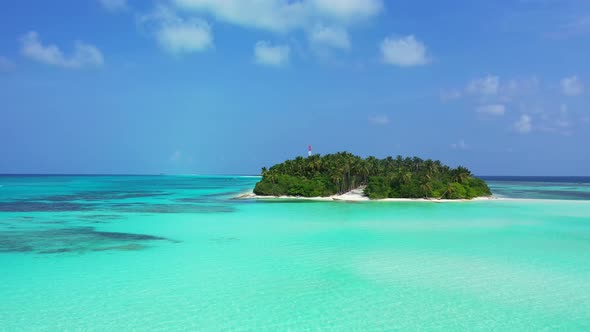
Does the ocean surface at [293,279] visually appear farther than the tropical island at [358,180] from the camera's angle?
No

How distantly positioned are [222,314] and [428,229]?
71.6 feet

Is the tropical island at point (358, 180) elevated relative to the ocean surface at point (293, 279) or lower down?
elevated

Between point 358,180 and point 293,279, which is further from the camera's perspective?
point 358,180

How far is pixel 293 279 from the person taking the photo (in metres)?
17.0

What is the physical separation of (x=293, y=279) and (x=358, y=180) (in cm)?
6095

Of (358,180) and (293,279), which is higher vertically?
(358,180)

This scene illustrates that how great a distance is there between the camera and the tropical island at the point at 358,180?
65.4 meters

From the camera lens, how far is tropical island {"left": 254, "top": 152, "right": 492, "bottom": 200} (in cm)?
6544

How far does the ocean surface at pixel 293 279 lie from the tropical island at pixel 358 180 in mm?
33305

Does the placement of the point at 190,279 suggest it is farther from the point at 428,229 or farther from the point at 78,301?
the point at 428,229

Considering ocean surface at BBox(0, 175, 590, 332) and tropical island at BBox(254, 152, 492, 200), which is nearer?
ocean surface at BBox(0, 175, 590, 332)

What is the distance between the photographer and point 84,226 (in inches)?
1303

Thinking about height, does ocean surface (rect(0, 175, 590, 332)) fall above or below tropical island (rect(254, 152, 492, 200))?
below

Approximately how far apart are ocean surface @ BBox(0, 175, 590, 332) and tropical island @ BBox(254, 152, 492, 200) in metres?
33.3
